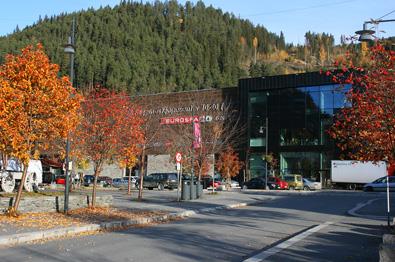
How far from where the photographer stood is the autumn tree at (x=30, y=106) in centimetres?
1545

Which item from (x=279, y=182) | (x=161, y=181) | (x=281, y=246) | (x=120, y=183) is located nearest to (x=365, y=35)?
(x=281, y=246)

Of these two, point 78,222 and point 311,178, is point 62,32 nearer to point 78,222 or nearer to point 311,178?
point 311,178

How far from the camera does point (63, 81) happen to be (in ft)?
55.9

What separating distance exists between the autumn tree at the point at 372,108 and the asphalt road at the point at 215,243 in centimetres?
242

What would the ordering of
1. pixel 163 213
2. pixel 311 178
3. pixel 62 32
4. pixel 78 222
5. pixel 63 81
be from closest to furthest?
pixel 78 222, pixel 63 81, pixel 163 213, pixel 311 178, pixel 62 32

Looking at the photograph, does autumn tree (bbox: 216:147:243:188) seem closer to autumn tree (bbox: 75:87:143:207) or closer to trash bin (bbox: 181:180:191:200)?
trash bin (bbox: 181:180:191:200)

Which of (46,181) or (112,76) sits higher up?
(112,76)

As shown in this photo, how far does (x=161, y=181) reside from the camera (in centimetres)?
4681

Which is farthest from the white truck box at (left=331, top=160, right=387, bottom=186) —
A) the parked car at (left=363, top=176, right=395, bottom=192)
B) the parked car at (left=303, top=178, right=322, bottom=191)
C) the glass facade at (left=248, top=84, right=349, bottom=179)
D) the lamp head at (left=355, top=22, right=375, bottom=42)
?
the lamp head at (left=355, top=22, right=375, bottom=42)

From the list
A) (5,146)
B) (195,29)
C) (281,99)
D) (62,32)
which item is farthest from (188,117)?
(195,29)

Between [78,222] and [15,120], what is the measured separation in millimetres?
3823

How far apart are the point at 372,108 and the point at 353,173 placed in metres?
41.9

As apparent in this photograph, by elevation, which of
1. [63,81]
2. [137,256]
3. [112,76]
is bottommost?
[137,256]

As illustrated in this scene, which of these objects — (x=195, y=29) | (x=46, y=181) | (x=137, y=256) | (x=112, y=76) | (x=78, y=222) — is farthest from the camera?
(x=195, y=29)
